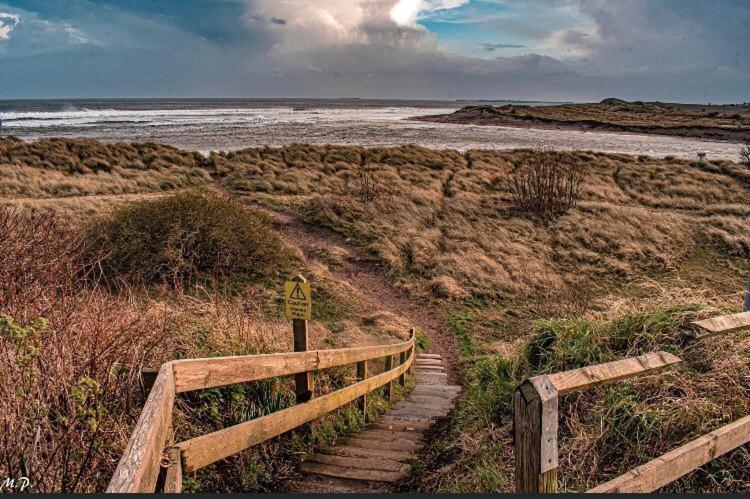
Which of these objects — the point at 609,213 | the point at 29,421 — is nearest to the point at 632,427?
the point at 29,421

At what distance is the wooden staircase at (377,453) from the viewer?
15.1ft

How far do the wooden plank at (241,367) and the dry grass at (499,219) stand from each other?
1081 cm

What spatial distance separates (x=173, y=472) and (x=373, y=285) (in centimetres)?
1259

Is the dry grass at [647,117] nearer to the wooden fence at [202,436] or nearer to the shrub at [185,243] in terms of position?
the shrub at [185,243]

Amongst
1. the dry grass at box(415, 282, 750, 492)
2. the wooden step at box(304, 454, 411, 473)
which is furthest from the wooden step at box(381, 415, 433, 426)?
the wooden step at box(304, 454, 411, 473)

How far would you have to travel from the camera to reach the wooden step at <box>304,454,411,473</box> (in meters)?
4.95

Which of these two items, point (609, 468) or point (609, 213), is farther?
point (609, 213)

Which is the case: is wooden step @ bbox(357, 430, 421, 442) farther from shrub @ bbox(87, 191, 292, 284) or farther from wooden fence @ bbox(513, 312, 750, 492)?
shrub @ bbox(87, 191, 292, 284)

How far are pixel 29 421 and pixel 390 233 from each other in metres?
16.0

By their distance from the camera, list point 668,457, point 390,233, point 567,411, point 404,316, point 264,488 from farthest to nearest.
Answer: point 390,233, point 404,316, point 567,411, point 264,488, point 668,457

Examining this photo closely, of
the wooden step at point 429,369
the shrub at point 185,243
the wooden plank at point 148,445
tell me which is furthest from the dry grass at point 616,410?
the shrub at point 185,243

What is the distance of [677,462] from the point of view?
2.83 m

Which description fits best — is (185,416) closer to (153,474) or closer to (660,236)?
(153,474)

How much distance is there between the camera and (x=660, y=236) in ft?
65.0
